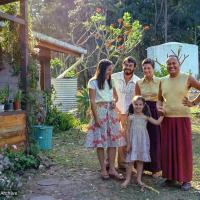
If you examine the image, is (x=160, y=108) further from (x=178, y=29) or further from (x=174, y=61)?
(x=178, y=29)

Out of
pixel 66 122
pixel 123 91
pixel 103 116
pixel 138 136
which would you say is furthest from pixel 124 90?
pixel 66 122

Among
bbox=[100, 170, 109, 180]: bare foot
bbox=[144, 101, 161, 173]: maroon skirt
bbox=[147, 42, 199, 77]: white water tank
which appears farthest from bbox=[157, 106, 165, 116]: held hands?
bbox=[147, 42, 199, 77]: white water tank

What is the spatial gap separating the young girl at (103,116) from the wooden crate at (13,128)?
1.55 m

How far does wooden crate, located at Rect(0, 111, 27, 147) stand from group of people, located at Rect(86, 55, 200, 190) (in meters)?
1.55

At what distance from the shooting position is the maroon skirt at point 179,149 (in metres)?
5.46

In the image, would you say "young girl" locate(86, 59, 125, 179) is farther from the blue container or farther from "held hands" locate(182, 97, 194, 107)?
the blue container

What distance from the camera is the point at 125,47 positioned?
16.7 m

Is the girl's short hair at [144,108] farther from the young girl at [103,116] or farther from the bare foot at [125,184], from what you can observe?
the bare foot at [125,184]

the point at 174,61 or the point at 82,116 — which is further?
the point at 82,116

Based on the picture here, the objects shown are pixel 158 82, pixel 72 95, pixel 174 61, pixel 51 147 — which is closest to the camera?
pixel 174 61

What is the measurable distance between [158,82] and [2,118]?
253 centimetres

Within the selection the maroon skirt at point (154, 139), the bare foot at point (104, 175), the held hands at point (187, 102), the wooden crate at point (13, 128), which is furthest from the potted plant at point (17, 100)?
the held hands at point (187, 102)

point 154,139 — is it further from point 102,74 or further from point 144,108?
point 102,74

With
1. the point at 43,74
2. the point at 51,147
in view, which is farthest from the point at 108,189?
the point at 43,74
